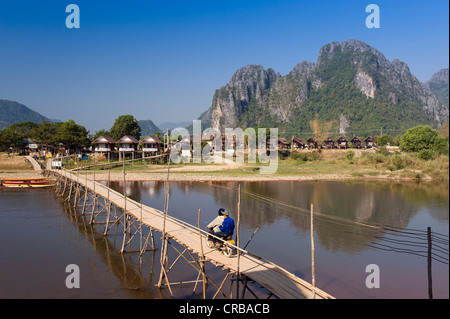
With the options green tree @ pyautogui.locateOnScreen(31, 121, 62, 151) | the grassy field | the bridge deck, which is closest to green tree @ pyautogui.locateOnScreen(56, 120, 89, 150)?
green tree @ pyautogui.locateOnScreen(31, 121, 62, 151)

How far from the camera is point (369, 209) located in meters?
21.0

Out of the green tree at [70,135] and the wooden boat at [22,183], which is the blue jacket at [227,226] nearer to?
the wooden boat at [22,183]

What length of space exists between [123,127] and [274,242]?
4799 cm

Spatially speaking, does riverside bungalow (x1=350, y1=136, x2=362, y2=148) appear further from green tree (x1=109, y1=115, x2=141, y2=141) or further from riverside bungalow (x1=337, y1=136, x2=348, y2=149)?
green tree (x1=109, y1=115, x2=141, y2=141)

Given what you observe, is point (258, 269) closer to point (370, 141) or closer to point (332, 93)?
point (370, 141)

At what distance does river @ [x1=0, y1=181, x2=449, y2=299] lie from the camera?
10039 millimetres

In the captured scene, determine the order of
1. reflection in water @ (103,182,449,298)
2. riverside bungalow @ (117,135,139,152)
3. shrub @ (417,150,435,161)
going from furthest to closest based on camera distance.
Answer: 1. riverside bungalow @ (117,135,139,152)
2. reflection in water @ (103,182,449,298)
3. shrub @ (417,150,435,161)

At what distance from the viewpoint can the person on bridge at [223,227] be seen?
348 inches

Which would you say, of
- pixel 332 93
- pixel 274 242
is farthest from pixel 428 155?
pixel 332 93

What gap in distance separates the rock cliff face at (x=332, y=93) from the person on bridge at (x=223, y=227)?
294 feet

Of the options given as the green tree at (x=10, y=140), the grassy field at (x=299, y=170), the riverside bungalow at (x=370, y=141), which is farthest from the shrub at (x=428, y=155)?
the riverside bungalow at (x=370, y=141)

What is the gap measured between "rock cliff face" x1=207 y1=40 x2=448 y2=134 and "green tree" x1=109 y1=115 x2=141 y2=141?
6305 cm
